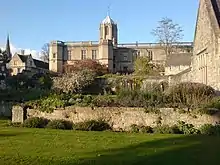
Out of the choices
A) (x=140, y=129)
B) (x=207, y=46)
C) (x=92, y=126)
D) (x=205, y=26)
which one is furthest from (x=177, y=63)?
(x=92, y=126)

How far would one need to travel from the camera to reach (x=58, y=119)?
78.1ft

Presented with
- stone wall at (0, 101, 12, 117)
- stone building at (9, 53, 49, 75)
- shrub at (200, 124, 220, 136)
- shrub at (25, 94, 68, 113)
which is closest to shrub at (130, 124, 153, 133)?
shrub at (200, 124, 220, 136)

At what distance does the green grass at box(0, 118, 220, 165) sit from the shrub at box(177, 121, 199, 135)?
375 centimetres

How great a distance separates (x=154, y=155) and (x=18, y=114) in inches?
572

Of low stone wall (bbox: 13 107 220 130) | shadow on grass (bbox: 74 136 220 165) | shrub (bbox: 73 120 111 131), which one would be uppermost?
low stone wall (bbox: 13 107 220 130)

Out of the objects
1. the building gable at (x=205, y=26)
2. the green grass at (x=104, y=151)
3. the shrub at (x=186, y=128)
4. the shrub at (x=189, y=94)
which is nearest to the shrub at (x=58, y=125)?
the green grass at (x=104, y=151)

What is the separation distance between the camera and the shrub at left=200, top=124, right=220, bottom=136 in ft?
65.8

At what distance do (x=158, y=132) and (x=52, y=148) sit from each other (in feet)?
28.6

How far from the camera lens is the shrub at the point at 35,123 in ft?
76.4

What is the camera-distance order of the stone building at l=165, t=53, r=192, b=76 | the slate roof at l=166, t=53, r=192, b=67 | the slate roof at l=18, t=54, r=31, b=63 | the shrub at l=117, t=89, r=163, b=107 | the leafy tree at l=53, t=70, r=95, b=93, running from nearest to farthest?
the shrub at l=117, t=89, r=163, b=107, the leafy tree at l=53, t=70, r=95, b=93, the stone building at l=165, t=53, r=192, b=76, the slate roof at l=166, t=53, r=192, b=67, the slate roof at l=18, t=54, r=31, b=63

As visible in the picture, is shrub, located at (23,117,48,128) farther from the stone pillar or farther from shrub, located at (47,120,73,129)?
the stone pillar

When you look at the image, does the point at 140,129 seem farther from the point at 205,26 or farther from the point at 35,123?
the point at 205,26

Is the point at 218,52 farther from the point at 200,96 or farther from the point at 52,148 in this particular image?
the point at 52,148

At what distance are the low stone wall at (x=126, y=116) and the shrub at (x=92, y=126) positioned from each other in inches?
12.4
